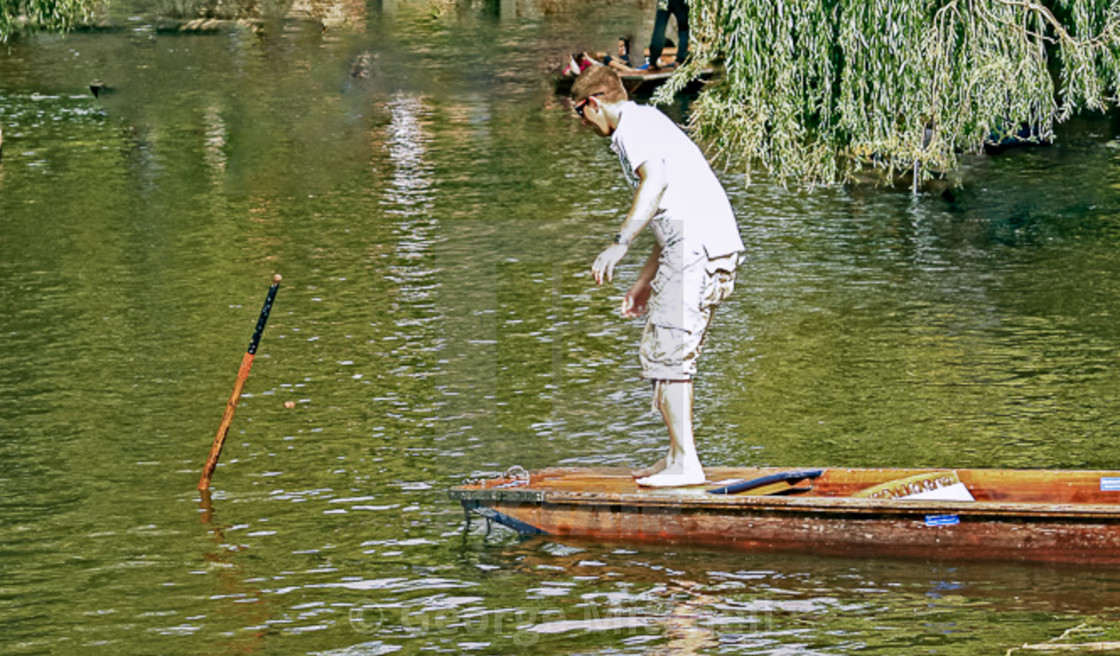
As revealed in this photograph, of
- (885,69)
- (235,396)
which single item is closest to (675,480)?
(235,396)

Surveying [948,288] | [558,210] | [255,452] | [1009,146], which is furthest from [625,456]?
[1009,146]

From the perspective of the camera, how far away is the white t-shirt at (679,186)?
10117 millimetres

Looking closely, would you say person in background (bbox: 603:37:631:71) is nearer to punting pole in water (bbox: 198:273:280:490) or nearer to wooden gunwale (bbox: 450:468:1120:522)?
punting pole in water (bbox: 198:273:280:490)

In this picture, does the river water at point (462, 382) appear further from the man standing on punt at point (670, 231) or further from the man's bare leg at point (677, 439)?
the man standing on punt at point (670, 231)

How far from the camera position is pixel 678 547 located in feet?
34.7

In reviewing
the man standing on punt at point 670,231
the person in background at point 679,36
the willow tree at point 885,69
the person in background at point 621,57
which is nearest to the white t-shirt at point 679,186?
the man standing on punt at point 670,231

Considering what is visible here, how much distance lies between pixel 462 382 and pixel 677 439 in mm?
4749

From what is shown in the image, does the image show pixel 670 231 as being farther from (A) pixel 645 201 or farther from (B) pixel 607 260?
(B) pixel 607 260

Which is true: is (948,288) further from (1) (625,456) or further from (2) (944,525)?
(2) (944,525)

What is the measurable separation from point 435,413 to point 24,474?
3.31 m

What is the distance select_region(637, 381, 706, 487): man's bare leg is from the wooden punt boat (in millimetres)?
97

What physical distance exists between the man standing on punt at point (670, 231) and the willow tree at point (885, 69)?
755 cm

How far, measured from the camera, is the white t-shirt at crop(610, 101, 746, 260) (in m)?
10.1

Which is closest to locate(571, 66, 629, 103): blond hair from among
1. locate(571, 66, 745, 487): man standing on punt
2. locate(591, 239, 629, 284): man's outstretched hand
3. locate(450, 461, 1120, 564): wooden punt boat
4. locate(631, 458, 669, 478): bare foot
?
locate(571, 66, 745, 487): man standing on punt
